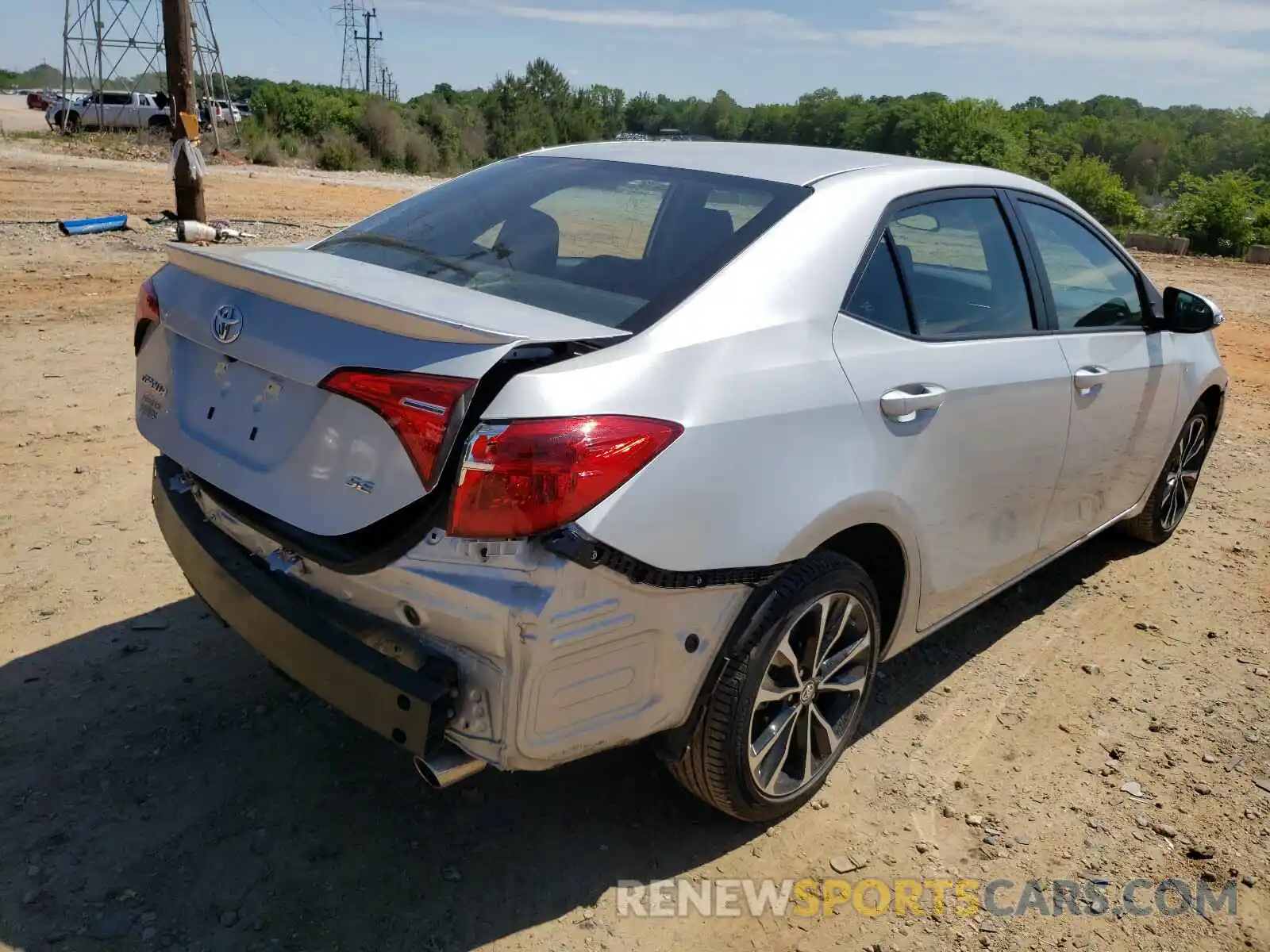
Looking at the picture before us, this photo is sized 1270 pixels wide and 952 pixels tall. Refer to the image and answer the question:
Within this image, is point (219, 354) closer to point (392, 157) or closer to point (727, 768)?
point (727, 768)

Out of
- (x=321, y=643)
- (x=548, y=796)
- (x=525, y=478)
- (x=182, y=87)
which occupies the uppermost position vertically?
(x=182, y=87)

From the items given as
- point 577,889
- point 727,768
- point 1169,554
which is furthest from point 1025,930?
point 1169,554

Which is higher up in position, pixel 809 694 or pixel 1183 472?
pixel 1183 472

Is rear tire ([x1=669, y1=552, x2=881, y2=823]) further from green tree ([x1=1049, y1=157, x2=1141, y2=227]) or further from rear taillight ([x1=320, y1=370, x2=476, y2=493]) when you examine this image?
green tree ([x1=1049, y1=157, x2=1141, y2=227])

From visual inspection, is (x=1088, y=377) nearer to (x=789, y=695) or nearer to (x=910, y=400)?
(x=910, y=400)

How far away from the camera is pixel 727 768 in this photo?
259cm

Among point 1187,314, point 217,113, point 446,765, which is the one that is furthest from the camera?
point 217,113

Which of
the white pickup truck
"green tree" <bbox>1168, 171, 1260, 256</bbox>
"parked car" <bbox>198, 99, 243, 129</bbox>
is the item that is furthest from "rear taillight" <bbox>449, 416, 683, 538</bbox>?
the white pickup truck

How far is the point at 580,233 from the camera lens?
10.2ft

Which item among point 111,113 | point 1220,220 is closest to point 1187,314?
point 1220,220

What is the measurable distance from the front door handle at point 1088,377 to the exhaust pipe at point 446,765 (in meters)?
2.48

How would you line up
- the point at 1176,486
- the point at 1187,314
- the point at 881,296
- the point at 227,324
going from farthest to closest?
1. the point at 1176,486
2. the point at 1187,314
3. the point at 881,296
4. the point at 227,324

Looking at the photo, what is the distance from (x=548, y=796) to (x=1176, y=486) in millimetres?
3721

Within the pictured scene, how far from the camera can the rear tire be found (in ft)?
8.28
